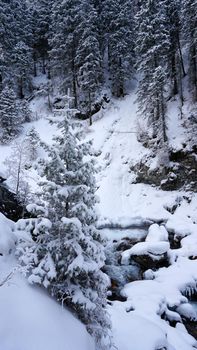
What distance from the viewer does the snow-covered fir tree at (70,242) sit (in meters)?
8.30

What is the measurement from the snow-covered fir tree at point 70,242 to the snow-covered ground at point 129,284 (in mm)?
493

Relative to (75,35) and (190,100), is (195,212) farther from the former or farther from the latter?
(75,35)

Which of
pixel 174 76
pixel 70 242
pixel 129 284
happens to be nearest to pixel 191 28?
pixel 174 76

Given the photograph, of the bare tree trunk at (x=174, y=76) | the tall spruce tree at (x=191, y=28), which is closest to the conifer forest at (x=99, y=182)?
the tall spruce tree at (x=191, y=28)

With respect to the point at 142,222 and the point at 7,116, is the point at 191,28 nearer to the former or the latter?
the point at 142,222

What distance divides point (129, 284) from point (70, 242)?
8849mm

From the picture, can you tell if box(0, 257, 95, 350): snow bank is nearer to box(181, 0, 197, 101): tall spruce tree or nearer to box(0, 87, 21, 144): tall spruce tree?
box(181, 0, 197, 101): tall spruce tree

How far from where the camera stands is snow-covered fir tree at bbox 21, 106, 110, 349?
8.30 m

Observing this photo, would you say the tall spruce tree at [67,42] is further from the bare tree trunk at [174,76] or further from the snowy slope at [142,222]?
the bare tree trunk at [174,76]

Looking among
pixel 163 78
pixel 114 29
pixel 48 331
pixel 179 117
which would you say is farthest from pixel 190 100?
pixel 48 331

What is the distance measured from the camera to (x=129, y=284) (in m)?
16.0

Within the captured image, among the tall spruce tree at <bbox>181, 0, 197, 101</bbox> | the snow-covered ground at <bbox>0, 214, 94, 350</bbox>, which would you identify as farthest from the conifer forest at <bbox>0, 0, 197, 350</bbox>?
the tall spruce tree at <bbox>181, 0, 197, 101</bbox>

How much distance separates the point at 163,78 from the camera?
26.7 meters

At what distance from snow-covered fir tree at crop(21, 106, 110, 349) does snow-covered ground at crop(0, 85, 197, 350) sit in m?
0.49
